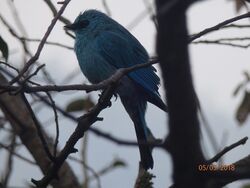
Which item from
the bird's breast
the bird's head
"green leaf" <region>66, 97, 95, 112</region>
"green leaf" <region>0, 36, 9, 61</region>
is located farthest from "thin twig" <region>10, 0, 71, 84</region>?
the bird's head

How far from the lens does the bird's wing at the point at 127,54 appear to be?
195 inches

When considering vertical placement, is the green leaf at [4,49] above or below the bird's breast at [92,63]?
below

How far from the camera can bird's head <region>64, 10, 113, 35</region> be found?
538 cm

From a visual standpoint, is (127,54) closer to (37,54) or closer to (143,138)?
(143,138)

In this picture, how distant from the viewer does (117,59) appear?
520cm

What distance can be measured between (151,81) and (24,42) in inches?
57.2

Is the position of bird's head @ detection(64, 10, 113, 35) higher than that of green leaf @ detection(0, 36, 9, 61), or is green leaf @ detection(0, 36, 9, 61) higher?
bird's head @ detection(64, 10, 113, 35)

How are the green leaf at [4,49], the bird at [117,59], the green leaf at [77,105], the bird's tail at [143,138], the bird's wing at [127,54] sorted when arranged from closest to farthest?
1. the green leaf at [4,49]
2. the bird's tail at [143,138]
3. the green leaf at [77,105]
4. the bird at [117,59]
5. the bird's wing at [127,54]

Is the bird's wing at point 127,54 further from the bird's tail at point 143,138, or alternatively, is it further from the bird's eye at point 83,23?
the bird's tail at point 143,138

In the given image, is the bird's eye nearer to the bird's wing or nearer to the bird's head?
the bird's head

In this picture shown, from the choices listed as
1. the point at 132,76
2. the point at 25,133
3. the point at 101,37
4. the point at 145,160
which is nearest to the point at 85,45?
the point at 101,37

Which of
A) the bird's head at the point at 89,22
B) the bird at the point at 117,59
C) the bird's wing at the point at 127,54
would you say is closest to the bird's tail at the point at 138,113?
the bird at the point at 117,59

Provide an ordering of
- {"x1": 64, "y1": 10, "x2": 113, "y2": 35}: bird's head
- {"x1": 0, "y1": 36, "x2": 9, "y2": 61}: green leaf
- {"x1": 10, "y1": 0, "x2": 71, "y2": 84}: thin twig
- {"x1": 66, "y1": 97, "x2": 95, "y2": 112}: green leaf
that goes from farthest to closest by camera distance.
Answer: {"x1": 64, "y1": 10, "x2": 113, "y2": 35}: bird's head, {"x1": 66, "y1": 97, "x2": 95, "y2": 112}: green leaf, {"x1": 0, "y1": 36, "x2": 9, "y2": 61}: green leaf, {"x1": 10, "y1": 0, "x2": 71, "y2": 84}: thin twig

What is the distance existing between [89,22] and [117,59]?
544 mm
